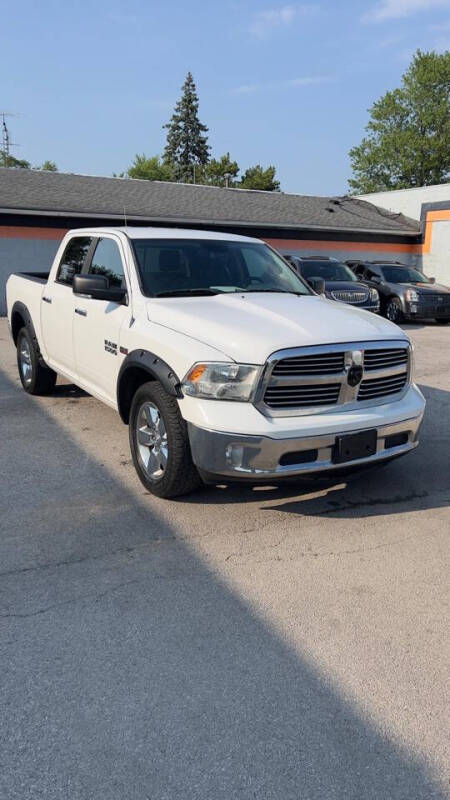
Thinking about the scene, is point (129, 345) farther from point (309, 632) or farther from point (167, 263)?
point (309, 632)

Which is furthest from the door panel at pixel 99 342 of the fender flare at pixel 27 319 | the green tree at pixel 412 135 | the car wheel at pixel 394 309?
the green tree at pixel 412 135

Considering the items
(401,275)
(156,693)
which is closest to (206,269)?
(156,693)

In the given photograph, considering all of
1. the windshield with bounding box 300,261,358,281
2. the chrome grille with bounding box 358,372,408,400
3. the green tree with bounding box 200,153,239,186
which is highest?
the green tree with bounding box 200,153,239,186

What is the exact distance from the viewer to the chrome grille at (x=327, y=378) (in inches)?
154

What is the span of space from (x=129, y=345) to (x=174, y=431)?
3.08 ft

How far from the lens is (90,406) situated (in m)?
7.08

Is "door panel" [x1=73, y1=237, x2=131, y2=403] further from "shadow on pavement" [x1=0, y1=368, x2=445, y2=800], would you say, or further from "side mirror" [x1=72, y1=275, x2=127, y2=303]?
"shadow on pavement" [x1=0, y1=368, x2=445, y2=800]

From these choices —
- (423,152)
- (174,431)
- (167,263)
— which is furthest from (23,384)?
(423,152)

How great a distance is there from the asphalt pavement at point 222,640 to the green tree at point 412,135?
5851 centimetres

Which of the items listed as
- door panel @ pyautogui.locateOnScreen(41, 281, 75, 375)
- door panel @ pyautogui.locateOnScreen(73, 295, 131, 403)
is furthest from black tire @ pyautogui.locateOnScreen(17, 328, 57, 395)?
door panel @ pyautogui.locateOnScreen(73, 295, 131, 403)

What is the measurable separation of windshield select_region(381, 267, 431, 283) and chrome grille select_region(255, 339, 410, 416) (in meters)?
13.6

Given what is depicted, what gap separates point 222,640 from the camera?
2959mm

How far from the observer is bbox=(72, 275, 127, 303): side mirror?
4879 millimetres

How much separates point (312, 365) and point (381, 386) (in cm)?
67
